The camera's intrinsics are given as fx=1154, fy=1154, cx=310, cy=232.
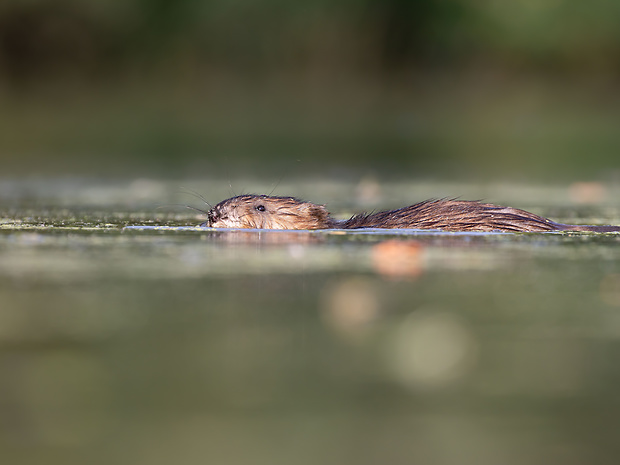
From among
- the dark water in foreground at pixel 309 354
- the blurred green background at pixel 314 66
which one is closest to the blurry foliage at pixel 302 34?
Result: the blurred green background at pixel 314 66

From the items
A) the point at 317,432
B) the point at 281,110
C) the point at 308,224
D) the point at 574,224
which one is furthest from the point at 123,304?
the point at 281,110

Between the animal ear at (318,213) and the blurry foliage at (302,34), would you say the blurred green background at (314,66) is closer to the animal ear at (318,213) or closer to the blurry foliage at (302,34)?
the blurry foliage at (302,34)

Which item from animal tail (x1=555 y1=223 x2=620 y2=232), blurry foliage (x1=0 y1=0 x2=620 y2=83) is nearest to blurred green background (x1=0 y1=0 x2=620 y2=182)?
blurry foliage (x1=0 y1=0 x2=620 y2=83)

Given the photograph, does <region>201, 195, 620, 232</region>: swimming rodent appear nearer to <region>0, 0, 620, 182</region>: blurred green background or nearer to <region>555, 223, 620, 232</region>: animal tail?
<region>555, 223, 620, 232</region>: animal tail

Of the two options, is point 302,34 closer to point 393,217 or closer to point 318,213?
point 318,213

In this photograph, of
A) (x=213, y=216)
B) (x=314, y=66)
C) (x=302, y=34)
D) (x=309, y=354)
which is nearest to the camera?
(x=309, y=354)

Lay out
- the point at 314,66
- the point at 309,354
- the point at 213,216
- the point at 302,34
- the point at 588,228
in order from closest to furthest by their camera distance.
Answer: the point at 309,354
the point at 588,228
the point at 213,216
the point at 302,34
the point at 314,66

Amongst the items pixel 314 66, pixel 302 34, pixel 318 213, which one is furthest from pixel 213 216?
pixel 314 66
